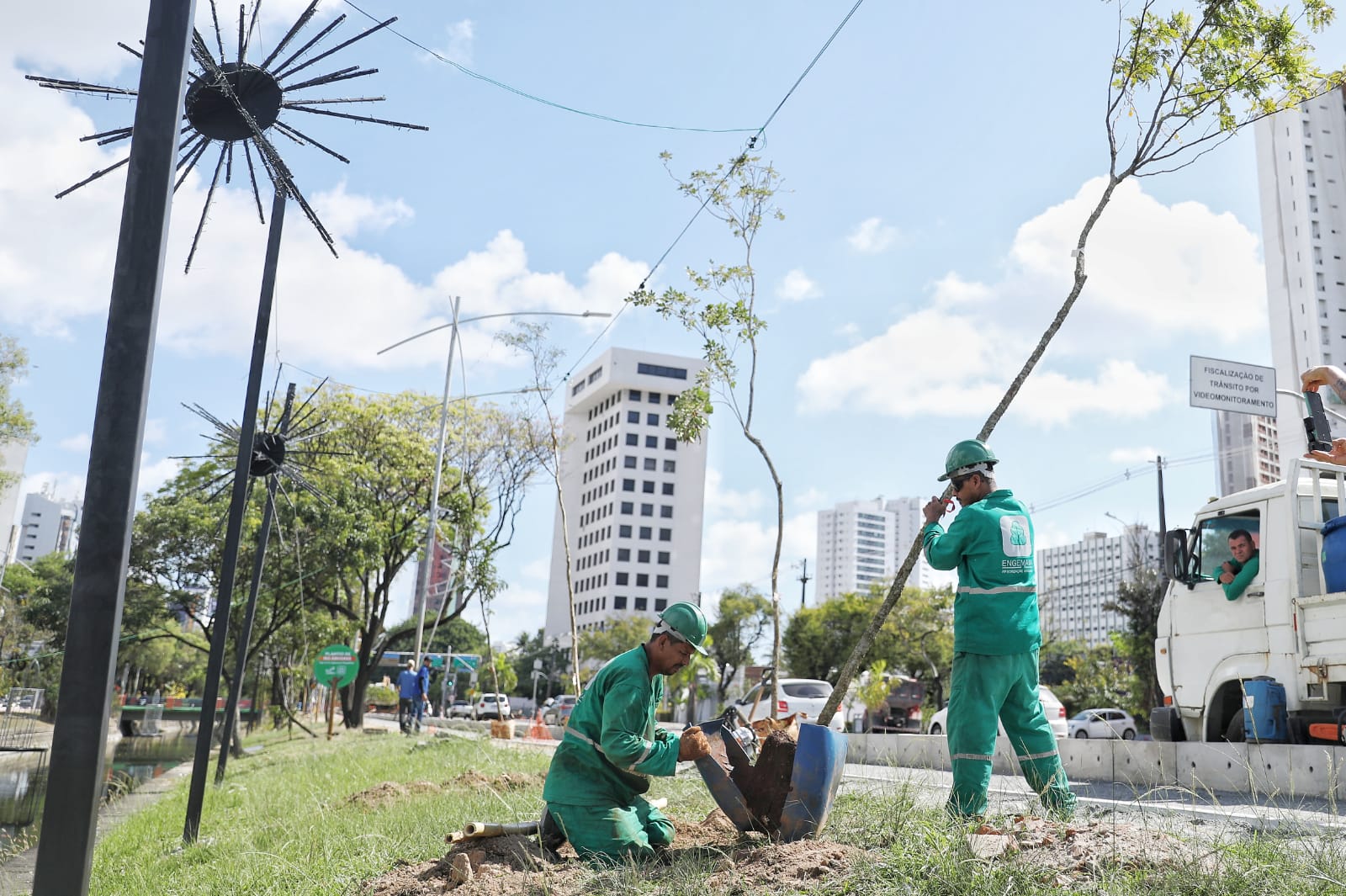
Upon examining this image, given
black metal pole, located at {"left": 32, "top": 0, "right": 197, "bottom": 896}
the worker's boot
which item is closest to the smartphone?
the worker's boot

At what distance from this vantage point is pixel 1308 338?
63375 millimetres

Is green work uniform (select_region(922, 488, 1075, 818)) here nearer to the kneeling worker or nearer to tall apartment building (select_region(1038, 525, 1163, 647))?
the kneeling worker

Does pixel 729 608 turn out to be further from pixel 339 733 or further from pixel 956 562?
pixel 956 562

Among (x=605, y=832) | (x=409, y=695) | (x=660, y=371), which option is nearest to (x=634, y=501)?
(x=660, y=371)

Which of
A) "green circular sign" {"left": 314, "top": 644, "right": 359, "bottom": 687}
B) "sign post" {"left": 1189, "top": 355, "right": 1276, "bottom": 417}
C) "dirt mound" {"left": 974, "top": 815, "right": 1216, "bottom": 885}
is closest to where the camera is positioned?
"dirt mound" {"left": 974, "top": 815, "right": 1216, "bottom": 885}

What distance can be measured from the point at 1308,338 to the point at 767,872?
70.8 m

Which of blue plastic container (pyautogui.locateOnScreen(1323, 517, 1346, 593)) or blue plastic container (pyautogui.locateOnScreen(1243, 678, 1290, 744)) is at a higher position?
blue plastic container (pyautogui.locateOnScreen(1323, 517, 1346, 593))

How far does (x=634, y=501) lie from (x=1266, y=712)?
97398 millimetres

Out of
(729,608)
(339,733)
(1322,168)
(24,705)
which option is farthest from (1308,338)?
(24,705)

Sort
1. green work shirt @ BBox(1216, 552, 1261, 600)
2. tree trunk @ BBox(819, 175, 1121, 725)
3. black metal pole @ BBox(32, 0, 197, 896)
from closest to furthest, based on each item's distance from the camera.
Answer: black metal pole @ BBox(32, 0, 197, 896)
tree trunk @ BBox(819, 175, 1121, 725)
green work shirt @ BBox(1216, 552, 1261, 600)

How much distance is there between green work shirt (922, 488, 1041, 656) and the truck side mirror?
4.61 m

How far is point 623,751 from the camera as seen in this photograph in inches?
189

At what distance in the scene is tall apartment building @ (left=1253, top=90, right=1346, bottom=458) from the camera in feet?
215

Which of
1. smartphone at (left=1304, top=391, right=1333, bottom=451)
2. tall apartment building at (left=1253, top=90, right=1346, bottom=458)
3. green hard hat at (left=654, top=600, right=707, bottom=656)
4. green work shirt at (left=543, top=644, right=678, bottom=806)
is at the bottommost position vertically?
green work shirt at (left=543, top=644, right=678, bottom=806)
